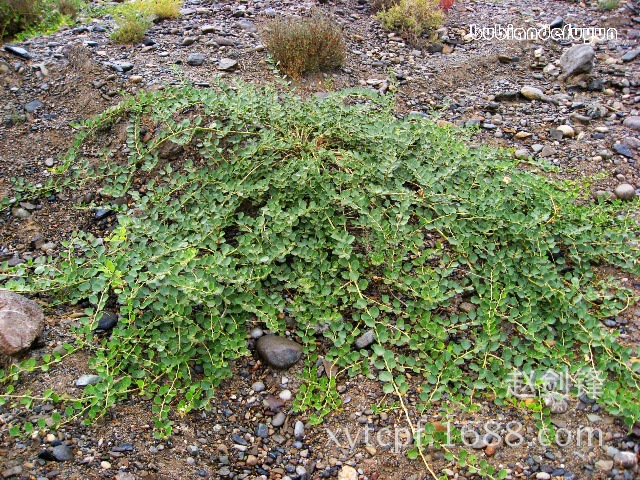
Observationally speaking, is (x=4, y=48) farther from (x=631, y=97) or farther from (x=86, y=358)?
(x=631, y=97)

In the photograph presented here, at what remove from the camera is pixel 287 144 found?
362 centimetres

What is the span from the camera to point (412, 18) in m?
6.36

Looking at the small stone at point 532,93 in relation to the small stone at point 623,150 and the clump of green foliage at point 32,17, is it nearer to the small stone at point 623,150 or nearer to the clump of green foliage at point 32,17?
the small stone at point 623,150

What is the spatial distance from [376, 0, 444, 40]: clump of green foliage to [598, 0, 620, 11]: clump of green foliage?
6.91 feet

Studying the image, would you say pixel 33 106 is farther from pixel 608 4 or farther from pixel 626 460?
pixel 608 4

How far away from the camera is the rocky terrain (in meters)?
2.61

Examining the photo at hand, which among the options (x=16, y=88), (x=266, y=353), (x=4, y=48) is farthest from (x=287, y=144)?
(x=4, y=48)

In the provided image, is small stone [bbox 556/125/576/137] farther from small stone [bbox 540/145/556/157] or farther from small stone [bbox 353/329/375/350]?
small stone [bbox 353/329/375/350]

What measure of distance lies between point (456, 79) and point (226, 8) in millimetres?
2733

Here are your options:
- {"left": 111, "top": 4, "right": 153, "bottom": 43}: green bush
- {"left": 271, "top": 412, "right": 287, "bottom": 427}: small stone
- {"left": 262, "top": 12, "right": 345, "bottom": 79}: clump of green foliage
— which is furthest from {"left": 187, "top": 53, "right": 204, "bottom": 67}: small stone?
{"left": 271, "top": 412, "right": 287, "bottom": 427}: small stone

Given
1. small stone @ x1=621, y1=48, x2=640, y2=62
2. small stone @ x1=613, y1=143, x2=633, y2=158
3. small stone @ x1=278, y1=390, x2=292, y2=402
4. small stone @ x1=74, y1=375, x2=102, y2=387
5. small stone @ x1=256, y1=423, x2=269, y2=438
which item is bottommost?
small stone @ x1=256, y1=423, x2=269, y2=438

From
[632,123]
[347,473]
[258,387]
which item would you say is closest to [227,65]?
[258,387]

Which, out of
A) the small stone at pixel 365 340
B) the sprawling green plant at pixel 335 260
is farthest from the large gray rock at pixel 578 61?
the small stone at pixel 365 340

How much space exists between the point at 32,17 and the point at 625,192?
6.46 m
